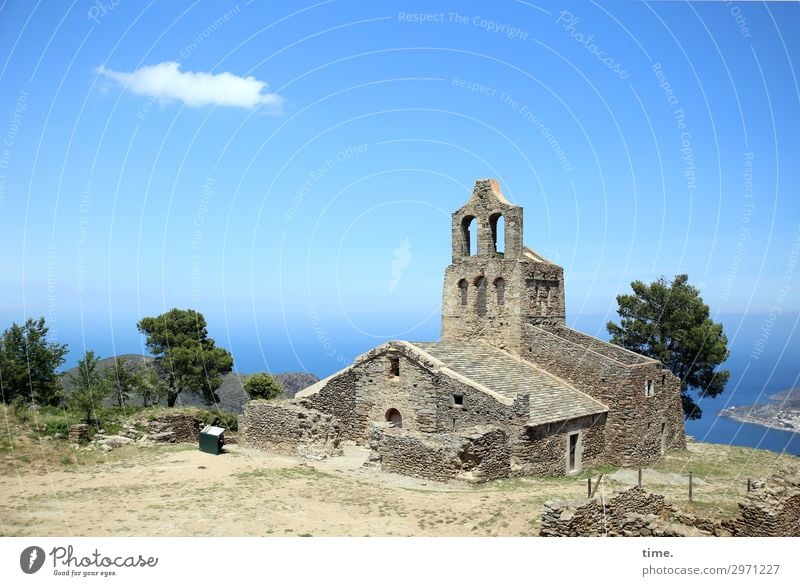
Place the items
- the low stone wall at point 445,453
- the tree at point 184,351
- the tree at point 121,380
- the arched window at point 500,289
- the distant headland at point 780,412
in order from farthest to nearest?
the tree at point 184,351 < the tree at point 121,380 < the arched window at point 500,289 < the distant headland at point 780,412 < the low stone wall at point 445,453

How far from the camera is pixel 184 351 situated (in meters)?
45.9

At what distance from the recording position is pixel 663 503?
56.2 ft

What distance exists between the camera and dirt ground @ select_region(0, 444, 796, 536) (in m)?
15.5

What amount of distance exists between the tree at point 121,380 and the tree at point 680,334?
32610 mm

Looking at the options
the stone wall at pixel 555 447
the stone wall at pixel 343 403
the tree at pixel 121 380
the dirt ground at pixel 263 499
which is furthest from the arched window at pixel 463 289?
the tree at pixel 121 380

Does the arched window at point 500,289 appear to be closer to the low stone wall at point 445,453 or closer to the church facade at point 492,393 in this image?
the church facade at point 492,393

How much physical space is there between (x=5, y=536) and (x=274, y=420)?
14.0 metres

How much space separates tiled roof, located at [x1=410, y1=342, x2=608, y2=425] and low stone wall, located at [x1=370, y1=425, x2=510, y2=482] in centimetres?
209

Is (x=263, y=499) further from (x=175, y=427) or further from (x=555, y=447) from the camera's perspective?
(x=555, y=447)

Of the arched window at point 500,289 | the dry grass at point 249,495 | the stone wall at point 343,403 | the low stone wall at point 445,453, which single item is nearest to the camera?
the dry grass at point 249,495

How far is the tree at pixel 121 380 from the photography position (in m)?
38.2

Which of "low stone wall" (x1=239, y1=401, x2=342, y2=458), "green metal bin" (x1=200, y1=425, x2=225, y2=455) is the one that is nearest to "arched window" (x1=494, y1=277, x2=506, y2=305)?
"low stone wall" (x1=239, y1=401, x2=342, y2=458)
